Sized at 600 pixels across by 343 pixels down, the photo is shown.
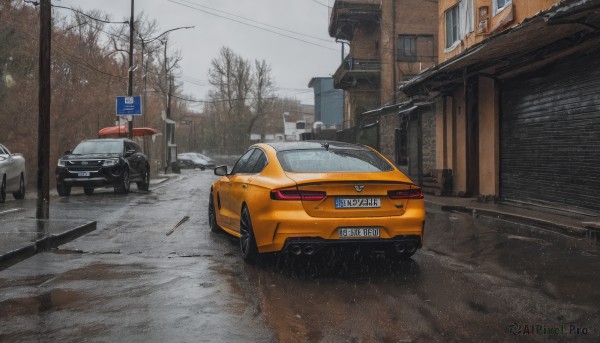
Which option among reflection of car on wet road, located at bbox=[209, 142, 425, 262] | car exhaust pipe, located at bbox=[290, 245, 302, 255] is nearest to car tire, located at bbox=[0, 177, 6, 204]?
reflection of car on wet road, located at bbox=[209, 142, 425, 262]

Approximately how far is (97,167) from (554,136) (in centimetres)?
1226

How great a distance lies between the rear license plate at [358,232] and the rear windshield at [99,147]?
13881 mm

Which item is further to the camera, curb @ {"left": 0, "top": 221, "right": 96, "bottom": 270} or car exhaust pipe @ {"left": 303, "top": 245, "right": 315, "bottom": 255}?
curb @ {"left": 0, "top": 221, "right": 96, "bottom": 270}

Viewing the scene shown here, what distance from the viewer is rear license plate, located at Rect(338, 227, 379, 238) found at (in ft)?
20.1

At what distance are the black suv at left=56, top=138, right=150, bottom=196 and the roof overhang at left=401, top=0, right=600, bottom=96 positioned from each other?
9.23 m

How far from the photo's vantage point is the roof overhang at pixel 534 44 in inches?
340

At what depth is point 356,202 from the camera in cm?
625

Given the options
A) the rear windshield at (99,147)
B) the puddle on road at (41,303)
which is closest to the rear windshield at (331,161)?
the puddle on road at (41,303)

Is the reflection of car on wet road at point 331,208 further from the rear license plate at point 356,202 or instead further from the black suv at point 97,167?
the black suv at point 97,167

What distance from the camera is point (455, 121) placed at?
17812 millimetres

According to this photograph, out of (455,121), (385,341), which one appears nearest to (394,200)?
(385,341)

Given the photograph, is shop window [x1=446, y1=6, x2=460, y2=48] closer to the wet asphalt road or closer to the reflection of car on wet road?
the wet asphalt road

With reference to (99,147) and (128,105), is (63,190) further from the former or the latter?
(128,105)

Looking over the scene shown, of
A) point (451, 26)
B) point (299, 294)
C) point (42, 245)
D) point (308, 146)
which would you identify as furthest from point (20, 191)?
point (451, 26)
